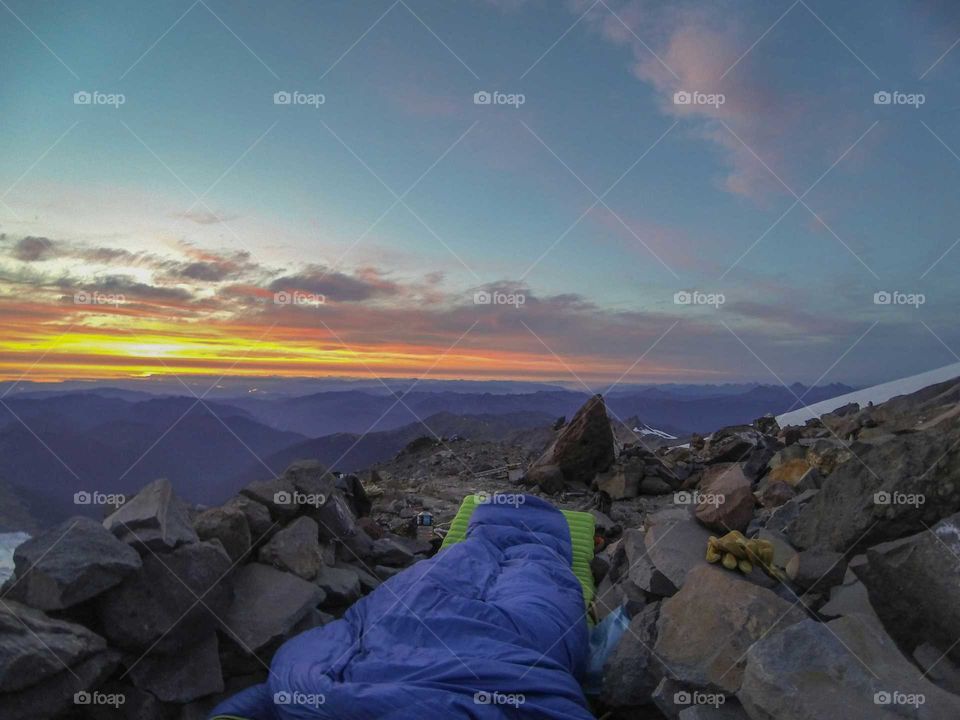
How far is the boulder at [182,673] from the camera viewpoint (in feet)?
13.9

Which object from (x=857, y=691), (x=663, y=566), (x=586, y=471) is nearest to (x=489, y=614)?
(x=663, y=566)

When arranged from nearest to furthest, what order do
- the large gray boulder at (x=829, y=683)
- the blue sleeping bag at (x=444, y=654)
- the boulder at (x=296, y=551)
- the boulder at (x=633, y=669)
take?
1. the large gray boulder at (x=829, y=683)
2. the blue sleeping bag at (x=444, y=654)
3. the boulder at (x=633, y=669)
4. the boulder at (x=296, y=551)

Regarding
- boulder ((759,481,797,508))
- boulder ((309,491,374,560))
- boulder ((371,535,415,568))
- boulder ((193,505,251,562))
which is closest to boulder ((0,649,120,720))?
boulder ((193,505,251,562))

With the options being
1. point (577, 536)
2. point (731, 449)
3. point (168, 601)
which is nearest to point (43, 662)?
point (168, 601)

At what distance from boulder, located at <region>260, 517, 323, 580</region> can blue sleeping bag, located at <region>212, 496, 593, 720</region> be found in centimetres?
54

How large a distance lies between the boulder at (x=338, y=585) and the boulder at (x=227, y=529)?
0.65 m

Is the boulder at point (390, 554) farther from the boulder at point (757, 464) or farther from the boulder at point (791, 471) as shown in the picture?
the boulder at point (757, 464)

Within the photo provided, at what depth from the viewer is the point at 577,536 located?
7.21 meters

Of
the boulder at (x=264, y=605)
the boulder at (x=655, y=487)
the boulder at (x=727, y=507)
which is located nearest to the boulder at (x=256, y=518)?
the boulder at (x=264, y=605)

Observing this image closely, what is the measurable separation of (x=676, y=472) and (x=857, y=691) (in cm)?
816

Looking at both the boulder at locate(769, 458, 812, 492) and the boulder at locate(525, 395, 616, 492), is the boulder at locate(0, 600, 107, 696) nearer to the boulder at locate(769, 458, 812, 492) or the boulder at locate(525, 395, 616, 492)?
the boulder at locate(769, 458, 812, 492)

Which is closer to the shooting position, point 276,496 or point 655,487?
point 276,496

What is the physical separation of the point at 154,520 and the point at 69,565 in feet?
1.86

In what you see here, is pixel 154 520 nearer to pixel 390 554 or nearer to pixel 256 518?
pixel 256 518
